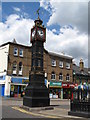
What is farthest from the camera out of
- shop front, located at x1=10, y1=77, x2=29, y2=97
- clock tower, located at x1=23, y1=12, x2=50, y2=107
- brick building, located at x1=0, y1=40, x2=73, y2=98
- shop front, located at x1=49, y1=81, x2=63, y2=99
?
shop front, located at x1=49, y1=81, x2=63, y2=99

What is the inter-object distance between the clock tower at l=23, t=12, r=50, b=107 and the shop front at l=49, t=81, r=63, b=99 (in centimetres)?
1877

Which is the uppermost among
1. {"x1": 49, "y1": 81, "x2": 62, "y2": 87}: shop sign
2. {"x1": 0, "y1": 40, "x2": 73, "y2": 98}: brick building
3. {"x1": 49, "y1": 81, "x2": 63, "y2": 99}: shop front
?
{"x1": 0, "y1": 40, "x2": 73, "y2": 98}: brick building

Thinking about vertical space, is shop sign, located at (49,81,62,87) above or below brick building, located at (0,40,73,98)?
below

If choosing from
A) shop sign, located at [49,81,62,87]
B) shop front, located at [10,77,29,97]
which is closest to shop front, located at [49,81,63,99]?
shop sign, located at [49,81,62,87]

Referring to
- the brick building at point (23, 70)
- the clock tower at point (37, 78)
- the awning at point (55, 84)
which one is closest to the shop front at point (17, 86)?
the brick building at point (23, 70)

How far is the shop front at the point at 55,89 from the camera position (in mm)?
33250

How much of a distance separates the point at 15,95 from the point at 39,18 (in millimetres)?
17039

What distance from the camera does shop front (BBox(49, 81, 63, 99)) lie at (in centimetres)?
3325

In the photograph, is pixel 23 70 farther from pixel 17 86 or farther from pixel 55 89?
pixel 55 89

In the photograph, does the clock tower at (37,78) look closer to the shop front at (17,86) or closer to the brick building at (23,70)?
the brick building at (23,70)

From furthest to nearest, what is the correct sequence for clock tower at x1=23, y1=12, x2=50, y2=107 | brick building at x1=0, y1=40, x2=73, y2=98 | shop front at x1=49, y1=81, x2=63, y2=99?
shop front at x1=49, y1=81, x2=63, y2=99 → brick building at x1=0, y1=40, x2=73, y2=98 → clock tower at x1=23, y1=12, x2=50, y2=107

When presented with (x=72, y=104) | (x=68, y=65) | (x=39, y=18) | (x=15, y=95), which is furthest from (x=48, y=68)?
(x=72, y=104)

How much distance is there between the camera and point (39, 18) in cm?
1642

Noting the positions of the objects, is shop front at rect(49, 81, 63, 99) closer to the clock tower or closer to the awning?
the awning
